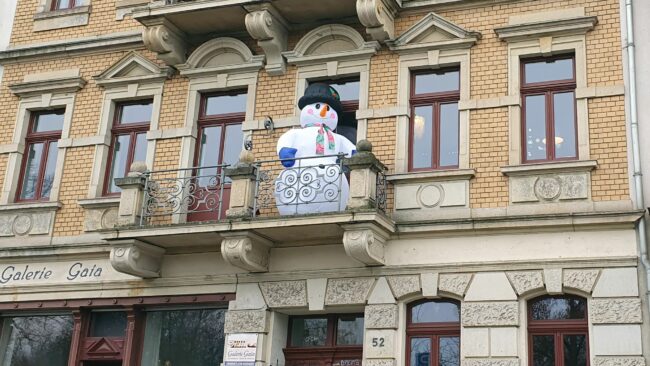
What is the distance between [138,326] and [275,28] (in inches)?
Answer: 198

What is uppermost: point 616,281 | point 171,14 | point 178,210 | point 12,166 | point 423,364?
point 171,14

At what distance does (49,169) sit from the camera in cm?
1555

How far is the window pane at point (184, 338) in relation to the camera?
13.6m

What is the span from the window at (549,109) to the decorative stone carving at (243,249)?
391cm

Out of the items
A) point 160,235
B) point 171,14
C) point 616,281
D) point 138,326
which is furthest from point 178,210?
point 616,281

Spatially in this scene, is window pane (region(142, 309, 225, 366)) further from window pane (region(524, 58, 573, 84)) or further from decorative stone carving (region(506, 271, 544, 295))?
window pane (region(524, 58, 573, 84))

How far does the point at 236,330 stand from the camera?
13.1m

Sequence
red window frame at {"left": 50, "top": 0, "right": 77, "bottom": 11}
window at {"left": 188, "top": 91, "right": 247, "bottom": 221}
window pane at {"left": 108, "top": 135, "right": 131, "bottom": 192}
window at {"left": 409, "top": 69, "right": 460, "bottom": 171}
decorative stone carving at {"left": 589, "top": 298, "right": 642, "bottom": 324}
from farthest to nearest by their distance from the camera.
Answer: red window frame at {"left": 50, "top": 0, "right": 77, "bottom": 11}, window pane at {"left": 108, "top": 135, "right": 131, "bottom": 192}, window at {"left": 188, "top": 91, "right": 247, "bottom": 221}, window at {"left": 409, "top": 69, "right": 460, "bottom": 171}, decorative stone carving at {"left": 589, "top": 298, "right": 642, "bottom": 324}

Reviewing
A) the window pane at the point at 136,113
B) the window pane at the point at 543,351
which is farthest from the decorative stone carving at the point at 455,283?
the window pane at the point at 136,113

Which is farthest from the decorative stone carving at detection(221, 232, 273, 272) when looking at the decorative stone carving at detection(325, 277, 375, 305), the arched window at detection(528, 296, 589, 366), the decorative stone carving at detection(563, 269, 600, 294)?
the decorative stone carving at detection(563, 269, 600, 294)

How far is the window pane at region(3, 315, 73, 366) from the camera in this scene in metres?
14.5

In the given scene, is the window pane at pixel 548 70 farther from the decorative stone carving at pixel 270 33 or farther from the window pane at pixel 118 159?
the window pane at pixel 118 159

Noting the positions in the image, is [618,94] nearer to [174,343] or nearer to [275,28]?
[275,28]

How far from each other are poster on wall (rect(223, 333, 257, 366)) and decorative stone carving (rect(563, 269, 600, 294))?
4.39 m
